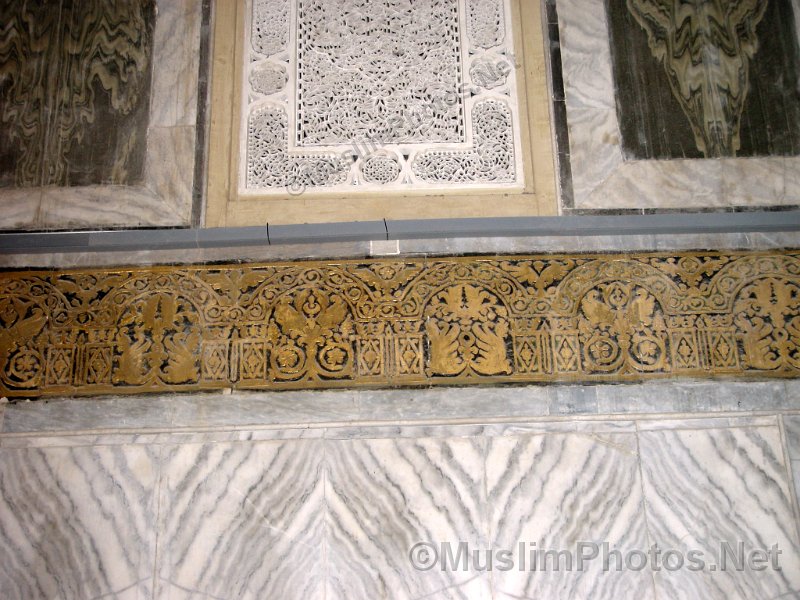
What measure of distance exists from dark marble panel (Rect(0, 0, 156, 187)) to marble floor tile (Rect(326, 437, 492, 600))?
52.4 inches

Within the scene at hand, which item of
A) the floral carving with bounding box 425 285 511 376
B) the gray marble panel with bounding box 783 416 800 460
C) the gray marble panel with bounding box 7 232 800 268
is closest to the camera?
Result: the gray marble panel with bounding box 783 416 800 460

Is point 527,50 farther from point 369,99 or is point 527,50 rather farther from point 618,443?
point 618,443

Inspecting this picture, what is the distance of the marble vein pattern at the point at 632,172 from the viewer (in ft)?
10.3

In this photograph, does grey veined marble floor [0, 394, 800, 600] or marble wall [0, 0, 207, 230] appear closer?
grey veined marble floor [0, 394, 800, 600]

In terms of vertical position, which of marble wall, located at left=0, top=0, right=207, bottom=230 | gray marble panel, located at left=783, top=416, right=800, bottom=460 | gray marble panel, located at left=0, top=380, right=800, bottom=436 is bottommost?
gray marble panel, located at left=783, top=416, right=800, bottom=460

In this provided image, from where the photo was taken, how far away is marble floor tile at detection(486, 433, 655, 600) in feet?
8.81

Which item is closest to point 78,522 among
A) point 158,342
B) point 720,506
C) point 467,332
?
point 158,342

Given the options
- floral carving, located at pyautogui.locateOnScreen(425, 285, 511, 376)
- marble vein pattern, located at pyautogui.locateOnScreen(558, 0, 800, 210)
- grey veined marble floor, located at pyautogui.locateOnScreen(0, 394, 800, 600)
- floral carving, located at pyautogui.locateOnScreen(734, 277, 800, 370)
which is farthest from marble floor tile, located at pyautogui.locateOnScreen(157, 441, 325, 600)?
floral carving, located at pyautogui.locateOnScreen(734, 277, 800, 370)

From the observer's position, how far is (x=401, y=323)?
2.98 meters

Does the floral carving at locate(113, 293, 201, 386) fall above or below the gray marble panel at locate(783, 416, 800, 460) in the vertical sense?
above

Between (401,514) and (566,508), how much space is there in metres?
0.52

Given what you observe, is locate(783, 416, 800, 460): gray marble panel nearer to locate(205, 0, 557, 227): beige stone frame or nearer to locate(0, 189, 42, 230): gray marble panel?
locate(205, 0, 557, 227): beige stone frame

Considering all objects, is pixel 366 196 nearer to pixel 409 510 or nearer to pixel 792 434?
pixel 409 510

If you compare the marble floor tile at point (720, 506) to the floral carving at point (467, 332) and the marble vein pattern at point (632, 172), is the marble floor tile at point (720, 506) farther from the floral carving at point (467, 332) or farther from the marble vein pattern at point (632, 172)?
the marble vein pattern at point (632, 172)
